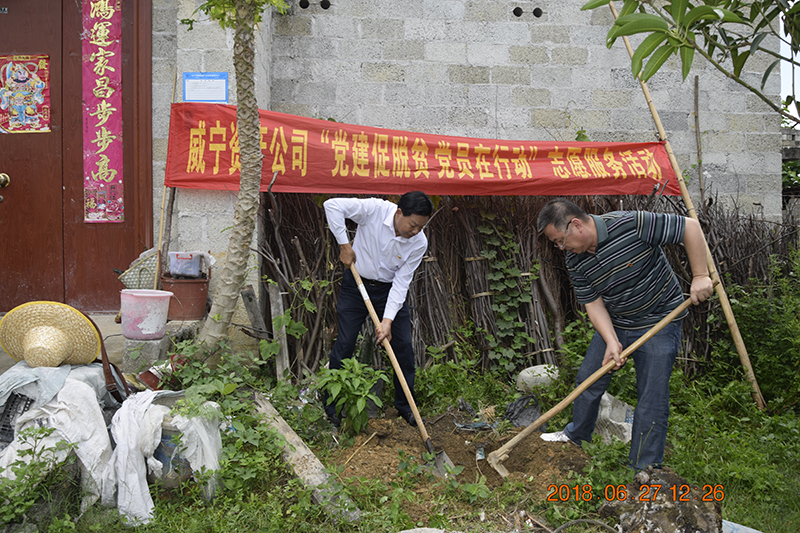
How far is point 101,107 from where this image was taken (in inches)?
186

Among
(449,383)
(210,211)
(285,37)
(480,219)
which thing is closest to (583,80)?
(480,219)

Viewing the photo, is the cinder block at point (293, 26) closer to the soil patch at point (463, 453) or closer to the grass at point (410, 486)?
the grass at point (410, 486)

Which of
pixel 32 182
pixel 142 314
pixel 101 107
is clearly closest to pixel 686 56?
pixel 142 314

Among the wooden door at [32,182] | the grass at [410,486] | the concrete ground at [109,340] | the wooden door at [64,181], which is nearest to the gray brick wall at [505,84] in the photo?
the wooden door at [64,181]

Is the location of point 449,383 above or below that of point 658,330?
below

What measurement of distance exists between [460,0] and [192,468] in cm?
529

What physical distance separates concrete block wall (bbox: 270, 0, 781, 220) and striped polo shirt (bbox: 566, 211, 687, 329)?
3.06m

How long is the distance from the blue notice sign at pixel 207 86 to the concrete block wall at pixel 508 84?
1126 millimetres

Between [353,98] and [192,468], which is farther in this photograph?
[353,98]

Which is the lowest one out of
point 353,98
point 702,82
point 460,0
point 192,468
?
point 192,468

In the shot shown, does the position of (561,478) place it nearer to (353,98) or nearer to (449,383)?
(449,383)

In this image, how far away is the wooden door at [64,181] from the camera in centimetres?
469

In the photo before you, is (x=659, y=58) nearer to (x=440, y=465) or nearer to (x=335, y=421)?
(x=440, y=465)

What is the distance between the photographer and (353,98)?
18.2ft
